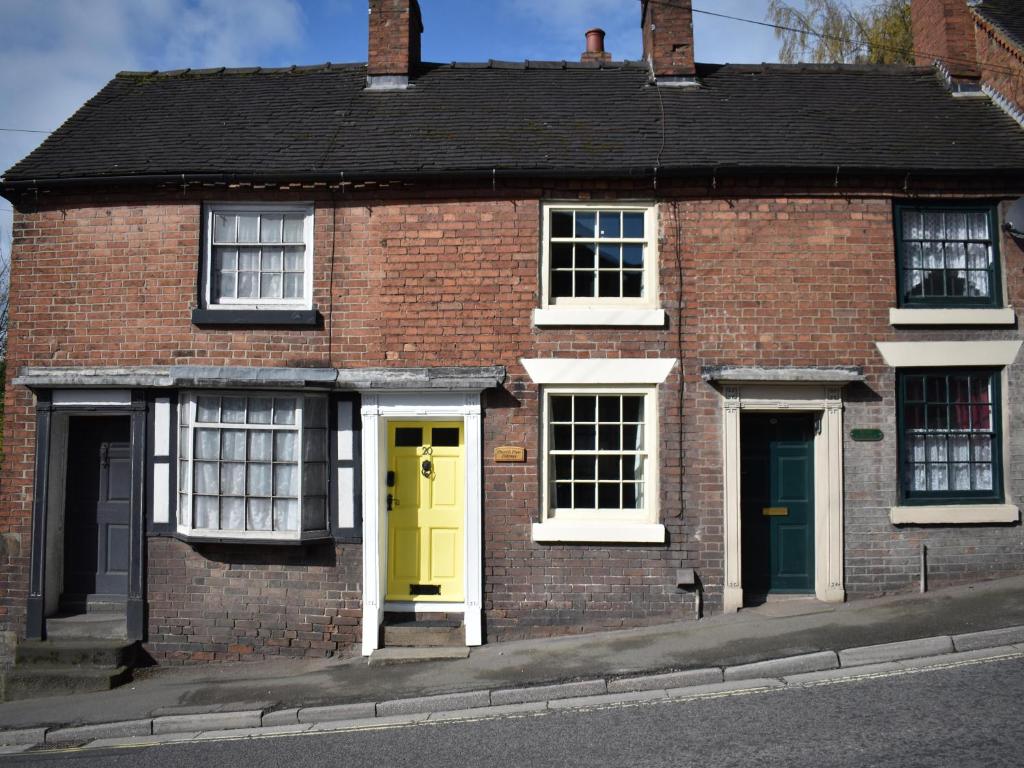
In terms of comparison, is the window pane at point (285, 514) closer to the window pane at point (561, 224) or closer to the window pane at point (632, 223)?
the window pane at point (561, 224)

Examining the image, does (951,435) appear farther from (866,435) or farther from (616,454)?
(616,454)

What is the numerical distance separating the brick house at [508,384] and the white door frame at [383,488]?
36 millimetres

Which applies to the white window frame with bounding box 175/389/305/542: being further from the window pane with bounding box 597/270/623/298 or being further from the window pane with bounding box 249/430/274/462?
the window pane with bounding box 597/270/623/298

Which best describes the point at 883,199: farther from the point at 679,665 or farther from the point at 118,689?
the point at 118,689

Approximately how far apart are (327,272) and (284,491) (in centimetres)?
256

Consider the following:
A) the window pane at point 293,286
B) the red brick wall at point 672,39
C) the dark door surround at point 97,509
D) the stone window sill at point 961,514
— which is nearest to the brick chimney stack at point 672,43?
the red brick wall at point 672,39

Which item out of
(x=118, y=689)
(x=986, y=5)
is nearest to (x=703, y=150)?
(x=986, y=5)

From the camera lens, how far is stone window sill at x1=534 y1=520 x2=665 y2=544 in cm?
846

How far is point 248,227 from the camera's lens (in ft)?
30.0

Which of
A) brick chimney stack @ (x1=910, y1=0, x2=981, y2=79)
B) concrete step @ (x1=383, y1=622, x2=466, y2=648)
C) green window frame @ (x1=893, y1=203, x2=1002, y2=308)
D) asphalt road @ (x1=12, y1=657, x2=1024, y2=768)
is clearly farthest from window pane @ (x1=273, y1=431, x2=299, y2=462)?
brick chimney stack @ (x1=910, y1=0, x2=981, y2=79)

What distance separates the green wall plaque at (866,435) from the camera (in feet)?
28.2

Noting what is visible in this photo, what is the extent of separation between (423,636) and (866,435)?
5412mm

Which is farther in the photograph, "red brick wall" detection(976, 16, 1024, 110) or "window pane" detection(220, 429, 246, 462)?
"red brick wall" detection(976, 16, 1024, 110)

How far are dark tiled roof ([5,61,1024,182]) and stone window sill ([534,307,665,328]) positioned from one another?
5.18 ft
